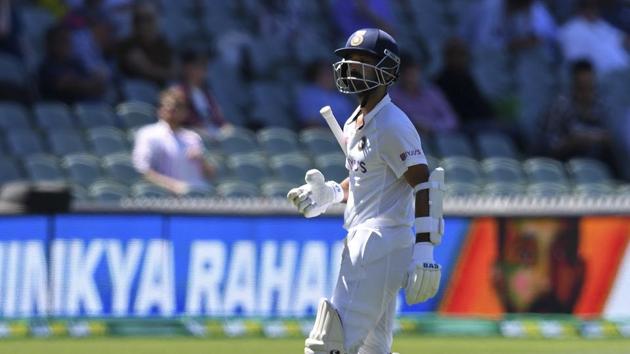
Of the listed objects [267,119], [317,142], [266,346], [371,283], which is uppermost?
[267,119]

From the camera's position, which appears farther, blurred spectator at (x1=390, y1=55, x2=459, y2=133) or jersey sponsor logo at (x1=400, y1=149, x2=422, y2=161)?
blurred spectator at (x1=390, y1=55, x2=459, y2=133)

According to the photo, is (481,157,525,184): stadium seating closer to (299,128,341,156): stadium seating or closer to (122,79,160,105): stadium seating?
(299,128,341,156): stadium seating

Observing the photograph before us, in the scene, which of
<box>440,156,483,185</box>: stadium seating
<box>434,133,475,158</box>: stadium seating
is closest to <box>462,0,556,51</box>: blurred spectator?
<box>434,133,475,158</box>: stadium seating

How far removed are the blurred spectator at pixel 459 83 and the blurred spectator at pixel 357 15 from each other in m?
0.85

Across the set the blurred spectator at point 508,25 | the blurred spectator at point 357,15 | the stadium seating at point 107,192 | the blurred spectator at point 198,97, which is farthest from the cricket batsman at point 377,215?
the blurred spectator at point 508,25

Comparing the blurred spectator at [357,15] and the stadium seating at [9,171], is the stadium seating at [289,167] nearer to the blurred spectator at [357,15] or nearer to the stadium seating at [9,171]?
the stadium seating at [9,171]

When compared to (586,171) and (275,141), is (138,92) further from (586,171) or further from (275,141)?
(586,171)

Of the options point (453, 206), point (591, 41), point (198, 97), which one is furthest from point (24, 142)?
point (591, 41)

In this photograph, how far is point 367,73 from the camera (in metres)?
7.20

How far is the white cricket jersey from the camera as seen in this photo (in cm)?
711

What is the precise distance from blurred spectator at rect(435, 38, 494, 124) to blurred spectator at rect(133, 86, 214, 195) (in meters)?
4.51

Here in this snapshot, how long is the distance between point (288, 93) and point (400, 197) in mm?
9704

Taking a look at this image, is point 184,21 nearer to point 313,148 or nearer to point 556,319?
point 313,148

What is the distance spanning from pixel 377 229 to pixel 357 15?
36.0 feet
